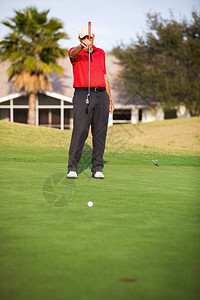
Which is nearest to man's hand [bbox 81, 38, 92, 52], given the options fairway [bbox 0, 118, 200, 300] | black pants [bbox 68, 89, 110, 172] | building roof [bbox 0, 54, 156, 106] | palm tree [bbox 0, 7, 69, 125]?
black pants [bbox 68, 89, 110, 172]

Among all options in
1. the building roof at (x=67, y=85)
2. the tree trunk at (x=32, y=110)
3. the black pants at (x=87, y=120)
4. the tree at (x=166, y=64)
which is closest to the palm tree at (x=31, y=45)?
the tree trunk at (x=32, y=110)

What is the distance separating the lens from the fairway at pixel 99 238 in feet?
8.22

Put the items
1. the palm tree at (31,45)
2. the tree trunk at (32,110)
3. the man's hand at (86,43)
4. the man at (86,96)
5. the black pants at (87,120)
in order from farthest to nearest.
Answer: the tree trunk at (32,110) → the palm tree at (31,45) → the black pants at (87,120) → the man at (86,96) → the man's hand at (86,43)

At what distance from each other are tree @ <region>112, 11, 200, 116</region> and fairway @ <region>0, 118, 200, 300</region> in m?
29.9

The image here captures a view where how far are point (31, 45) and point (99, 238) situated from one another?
28331 mm

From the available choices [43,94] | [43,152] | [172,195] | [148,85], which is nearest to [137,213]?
[172,195]

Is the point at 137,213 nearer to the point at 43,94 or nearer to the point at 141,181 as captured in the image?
the point at 141,181

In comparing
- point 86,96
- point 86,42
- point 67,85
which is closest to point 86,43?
point 86,42

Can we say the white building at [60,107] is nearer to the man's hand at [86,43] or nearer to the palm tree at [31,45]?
the palm tree at [31,45]

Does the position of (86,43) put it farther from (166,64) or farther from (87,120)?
(166,64)

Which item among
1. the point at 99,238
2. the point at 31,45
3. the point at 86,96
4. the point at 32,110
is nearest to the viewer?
the point at 99,238

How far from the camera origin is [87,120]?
736 centimetres

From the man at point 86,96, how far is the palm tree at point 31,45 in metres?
23.1

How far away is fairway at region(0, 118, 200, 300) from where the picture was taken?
8.22 ft
